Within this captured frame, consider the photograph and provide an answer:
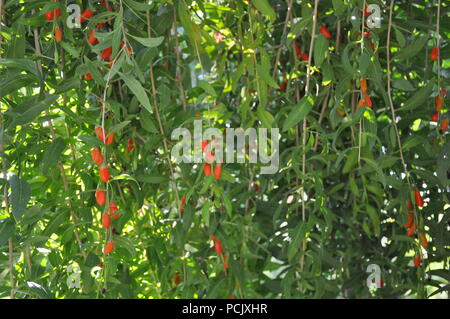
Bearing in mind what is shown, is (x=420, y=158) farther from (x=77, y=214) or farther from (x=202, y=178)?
(x=77, y=214)

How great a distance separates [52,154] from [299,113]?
0.35 m

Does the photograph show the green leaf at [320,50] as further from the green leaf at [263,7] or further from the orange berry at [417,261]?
the orange berry at [417,261]

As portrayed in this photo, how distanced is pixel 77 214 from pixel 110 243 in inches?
5.3

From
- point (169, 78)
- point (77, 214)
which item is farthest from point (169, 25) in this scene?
point (77, 214)

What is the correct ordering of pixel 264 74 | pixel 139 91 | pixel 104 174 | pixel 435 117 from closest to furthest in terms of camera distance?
pixel 139 91 < pixel 104 174 < pixel 264 74 < pixel 435 117

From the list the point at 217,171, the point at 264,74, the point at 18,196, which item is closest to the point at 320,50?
the point at 264,74

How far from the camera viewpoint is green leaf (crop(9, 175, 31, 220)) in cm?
84

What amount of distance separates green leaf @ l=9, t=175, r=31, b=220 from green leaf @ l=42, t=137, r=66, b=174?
6 cm

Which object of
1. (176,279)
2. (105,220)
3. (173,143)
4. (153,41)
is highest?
(153,41)

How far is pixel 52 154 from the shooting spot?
37.2 inches

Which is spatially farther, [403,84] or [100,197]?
[403,84]

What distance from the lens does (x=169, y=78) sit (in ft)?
3.70

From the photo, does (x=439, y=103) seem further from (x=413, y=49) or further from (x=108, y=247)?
(x=108, y=247)

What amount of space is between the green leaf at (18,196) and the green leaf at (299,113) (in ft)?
1.17
